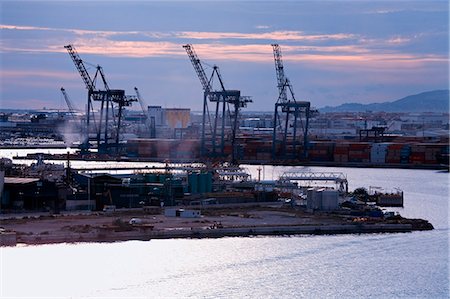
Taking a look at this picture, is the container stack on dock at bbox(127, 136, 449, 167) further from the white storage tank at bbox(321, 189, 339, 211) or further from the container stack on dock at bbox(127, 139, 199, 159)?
the white storage tank at bbox(321, 189, 339, 211)

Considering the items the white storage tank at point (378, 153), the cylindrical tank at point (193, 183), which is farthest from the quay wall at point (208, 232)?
the white storage tank at point (378, 153)

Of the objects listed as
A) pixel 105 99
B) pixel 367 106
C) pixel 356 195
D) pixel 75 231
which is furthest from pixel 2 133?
pixel 367 106

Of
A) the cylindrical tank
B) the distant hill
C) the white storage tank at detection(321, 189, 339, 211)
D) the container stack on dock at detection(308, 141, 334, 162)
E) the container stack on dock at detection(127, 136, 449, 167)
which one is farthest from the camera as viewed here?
the distant hill

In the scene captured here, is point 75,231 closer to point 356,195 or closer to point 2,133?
point 356,195

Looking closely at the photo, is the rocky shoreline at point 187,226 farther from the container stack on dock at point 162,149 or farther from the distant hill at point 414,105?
the distant hill at point 414,105

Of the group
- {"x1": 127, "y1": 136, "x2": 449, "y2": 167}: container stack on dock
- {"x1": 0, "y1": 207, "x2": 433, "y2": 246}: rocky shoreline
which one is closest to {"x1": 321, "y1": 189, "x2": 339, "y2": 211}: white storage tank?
{"x1": 0, "y1": 207, "x2": 433, "y2": 246}: rocky shoreline

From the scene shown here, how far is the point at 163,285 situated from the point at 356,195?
790cm

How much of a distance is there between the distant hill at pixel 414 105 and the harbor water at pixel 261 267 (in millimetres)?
81383

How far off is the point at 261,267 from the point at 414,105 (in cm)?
9004

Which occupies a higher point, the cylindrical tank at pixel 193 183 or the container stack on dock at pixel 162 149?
the container stack on dock at pixel 162 149

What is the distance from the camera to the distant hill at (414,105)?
9469 centimetres

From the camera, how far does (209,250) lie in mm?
A: 11367

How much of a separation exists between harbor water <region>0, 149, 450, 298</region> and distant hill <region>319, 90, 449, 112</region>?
8138 cm

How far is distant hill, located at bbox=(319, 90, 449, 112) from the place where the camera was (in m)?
94.7
